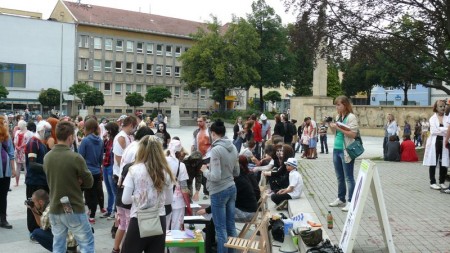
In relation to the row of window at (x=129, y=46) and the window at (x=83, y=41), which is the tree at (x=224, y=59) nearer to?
the row of window at (x=129, y=46)

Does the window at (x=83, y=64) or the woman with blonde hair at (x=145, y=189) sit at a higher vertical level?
the window at (x=83, y=64)

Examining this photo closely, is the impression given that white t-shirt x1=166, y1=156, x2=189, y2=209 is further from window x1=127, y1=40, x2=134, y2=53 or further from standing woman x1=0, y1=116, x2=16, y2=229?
window x1=127, y1=40, x2=134, y2=53

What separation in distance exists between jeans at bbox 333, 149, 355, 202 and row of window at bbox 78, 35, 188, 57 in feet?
225

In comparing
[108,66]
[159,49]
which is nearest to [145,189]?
[108,66]

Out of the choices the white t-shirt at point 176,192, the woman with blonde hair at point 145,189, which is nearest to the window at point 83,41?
the white t-shirt at point 176,192

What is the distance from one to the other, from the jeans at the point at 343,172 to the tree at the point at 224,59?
52585 mm

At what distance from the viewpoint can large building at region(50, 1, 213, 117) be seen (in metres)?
73.8

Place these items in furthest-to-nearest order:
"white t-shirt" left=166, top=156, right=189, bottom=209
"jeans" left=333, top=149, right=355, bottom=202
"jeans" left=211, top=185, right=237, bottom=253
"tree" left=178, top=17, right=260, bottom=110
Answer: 1. "tree" left=178, top=17, right=260, bottom=110
2. "jeans" left=333, top=149, right=355, bottom=202
3. "white t-shirt" left=166, top=156, right=189, bottom=209
4. "jeans" left=211, top=185, right=237, bottom=253

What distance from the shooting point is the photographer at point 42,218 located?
23.5ft

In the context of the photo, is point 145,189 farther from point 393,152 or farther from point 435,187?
point 393,152

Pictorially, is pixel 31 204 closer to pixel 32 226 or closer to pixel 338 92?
pixel 32 226

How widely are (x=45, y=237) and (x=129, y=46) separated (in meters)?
72.0

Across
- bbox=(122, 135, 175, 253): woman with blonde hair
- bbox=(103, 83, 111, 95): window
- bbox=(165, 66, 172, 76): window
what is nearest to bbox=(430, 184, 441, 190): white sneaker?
bbox=(122, 135, 175, 253): woman with blonde hair

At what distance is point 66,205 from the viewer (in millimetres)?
5934
